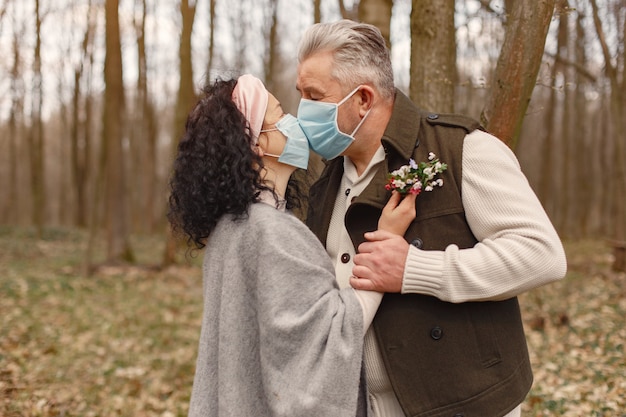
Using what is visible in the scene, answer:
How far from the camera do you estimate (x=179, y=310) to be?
921 centimetres

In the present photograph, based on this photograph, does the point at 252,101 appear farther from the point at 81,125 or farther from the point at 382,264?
the point at 81,125

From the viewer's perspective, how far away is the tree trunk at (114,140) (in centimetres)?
1111

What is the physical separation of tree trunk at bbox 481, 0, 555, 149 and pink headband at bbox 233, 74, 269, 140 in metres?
1.25

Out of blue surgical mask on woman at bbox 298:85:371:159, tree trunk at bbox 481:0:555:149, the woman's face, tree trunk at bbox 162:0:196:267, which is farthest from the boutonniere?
tree trunk at bbox 162:0:196:267

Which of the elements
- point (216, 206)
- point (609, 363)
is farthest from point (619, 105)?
point (216, 206)

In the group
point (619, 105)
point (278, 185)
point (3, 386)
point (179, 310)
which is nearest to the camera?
point (278, 185)

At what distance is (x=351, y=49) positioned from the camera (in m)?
2.16

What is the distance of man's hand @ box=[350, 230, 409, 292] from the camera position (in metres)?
1.95

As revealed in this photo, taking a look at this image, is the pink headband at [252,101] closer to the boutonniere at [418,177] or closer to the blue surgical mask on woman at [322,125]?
the blue surgical mask on woman at [322,125]

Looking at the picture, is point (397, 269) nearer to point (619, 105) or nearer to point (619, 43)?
point (619, 105)

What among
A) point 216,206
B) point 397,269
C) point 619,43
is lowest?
point 397,269

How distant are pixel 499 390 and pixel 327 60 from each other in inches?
51.6

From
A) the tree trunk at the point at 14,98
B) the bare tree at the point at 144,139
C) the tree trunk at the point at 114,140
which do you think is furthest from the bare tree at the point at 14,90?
the tree trunk at the point at 114,140

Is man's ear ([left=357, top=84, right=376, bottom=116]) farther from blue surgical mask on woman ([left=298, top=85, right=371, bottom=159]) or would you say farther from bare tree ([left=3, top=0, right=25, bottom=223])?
bare tree ([left=3, top=0, right=25, bottom=223])
